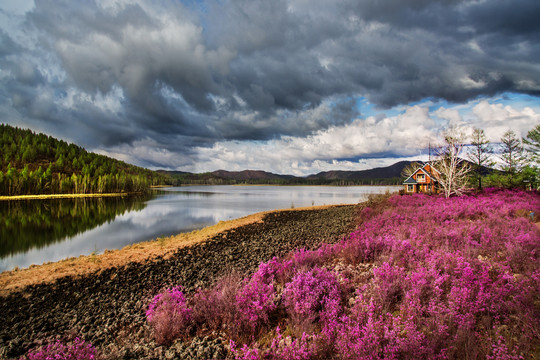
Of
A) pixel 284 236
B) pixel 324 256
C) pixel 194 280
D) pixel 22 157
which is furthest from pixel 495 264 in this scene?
pixel 22 157

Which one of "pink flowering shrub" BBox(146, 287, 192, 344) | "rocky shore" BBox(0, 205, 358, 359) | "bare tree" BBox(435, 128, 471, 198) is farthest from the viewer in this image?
"bare tree" BBox(435, 128, 471, 198)

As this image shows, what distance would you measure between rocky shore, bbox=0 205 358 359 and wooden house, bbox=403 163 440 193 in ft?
102

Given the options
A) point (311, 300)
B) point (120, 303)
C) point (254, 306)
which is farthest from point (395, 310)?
point (120, 303)

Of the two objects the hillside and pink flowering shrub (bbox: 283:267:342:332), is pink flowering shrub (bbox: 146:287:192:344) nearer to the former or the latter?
pink flowering shrub (bbox: 283:267:342:332)

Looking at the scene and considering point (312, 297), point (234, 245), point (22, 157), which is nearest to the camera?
point (312, 297)

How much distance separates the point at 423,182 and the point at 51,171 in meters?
142

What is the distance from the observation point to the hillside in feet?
275

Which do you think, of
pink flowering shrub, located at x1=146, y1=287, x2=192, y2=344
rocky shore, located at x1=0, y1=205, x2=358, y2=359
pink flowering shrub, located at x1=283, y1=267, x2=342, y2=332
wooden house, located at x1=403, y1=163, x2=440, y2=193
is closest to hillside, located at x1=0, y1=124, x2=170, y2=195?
rocky shore, located at x1=0, y1=205, x2=358, y2=359

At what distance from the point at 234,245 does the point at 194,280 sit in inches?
234

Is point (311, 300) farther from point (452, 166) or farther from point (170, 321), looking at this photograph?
point (452, 166)

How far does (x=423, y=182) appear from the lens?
121 ft

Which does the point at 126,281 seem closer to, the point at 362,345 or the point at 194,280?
the point at 194,280

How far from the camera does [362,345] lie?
314 centimetres

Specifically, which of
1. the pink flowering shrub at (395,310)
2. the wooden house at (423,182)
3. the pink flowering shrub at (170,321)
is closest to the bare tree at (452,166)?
the wooden house at (423,182)
